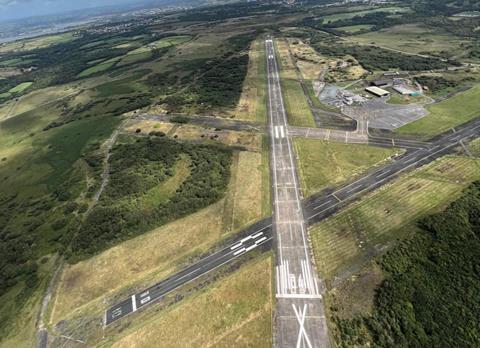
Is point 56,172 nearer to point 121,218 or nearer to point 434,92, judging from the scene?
point 121,218

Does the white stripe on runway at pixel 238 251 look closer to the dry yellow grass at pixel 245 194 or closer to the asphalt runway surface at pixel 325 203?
the asphalt runway surface at pixel 325 203

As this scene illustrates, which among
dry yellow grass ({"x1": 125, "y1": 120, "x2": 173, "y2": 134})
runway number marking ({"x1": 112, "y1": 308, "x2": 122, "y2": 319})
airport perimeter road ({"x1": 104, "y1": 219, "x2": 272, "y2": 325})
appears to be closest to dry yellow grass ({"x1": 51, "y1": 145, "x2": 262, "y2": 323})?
airport perimeter road ({"x1": 104, "y1": 219, "x2": 272, "y2": 325})

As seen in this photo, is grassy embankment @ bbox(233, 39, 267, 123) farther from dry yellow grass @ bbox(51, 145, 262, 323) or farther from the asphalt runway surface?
dry yellow grass @ bbox(51, 145, 262, 323)

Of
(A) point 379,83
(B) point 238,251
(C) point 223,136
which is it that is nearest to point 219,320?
(B) point 238,251

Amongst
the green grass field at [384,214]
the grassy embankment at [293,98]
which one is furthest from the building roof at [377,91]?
the green grass field at [384,214]

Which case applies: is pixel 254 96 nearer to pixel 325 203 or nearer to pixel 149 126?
pixel 149 126

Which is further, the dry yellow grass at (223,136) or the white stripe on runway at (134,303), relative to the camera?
the dry yellow grass at (223,136)
